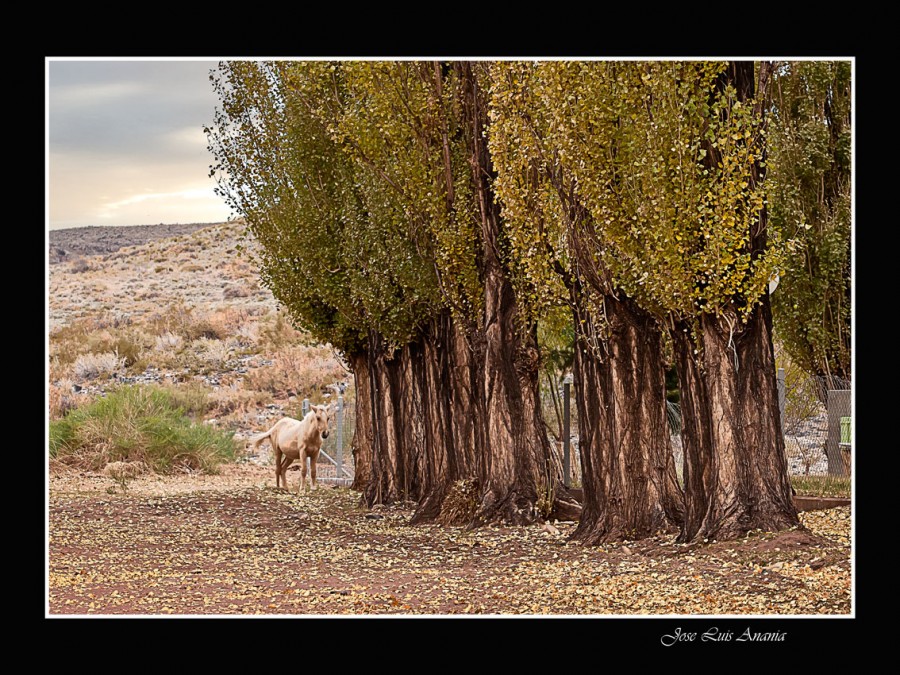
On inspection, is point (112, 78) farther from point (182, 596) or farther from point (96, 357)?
point (182, 596)

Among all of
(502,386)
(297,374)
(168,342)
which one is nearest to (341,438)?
(502,386)

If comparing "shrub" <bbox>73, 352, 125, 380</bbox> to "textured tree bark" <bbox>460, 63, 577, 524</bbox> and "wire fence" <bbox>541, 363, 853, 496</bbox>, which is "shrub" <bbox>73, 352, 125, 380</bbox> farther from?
"textured tree bark" <bbox>460, 63, 577, 524</bbox>

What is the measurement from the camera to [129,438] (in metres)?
25.2

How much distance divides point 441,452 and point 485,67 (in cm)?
582

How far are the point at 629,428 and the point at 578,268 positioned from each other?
5.81 feet

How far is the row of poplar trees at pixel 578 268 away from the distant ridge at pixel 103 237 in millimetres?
41294

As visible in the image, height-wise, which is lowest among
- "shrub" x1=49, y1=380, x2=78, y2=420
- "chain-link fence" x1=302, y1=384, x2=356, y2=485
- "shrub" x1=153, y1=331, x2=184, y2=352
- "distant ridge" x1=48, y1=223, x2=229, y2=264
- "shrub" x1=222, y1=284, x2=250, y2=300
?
"chain-link fence" x1=302, y1=384, x2=356, y2=485

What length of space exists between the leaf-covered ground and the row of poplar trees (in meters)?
0.65

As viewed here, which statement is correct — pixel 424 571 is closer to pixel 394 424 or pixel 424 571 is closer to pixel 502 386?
pixel 502 386

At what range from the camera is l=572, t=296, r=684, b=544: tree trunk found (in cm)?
1143

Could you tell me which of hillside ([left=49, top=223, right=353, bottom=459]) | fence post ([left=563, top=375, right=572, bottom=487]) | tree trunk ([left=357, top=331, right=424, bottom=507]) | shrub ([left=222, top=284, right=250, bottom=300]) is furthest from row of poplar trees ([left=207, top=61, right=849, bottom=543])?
shrub ([left=222, top=284, right=250, bottom=300])

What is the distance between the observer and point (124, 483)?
23.1m

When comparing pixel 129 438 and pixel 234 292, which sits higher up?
pixel 234 292

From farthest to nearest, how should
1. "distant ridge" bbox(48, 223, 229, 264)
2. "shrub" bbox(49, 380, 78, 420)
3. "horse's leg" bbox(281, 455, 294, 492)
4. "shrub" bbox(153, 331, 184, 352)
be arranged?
"distant ridge" bbox(48, 223, 229, 264)
"shrub" bbox(153, 331, 184, 352)
"shrub" bbox(49, 380, 78, 420)
"horse's leg" bbox(281, 455, 294, 492)
